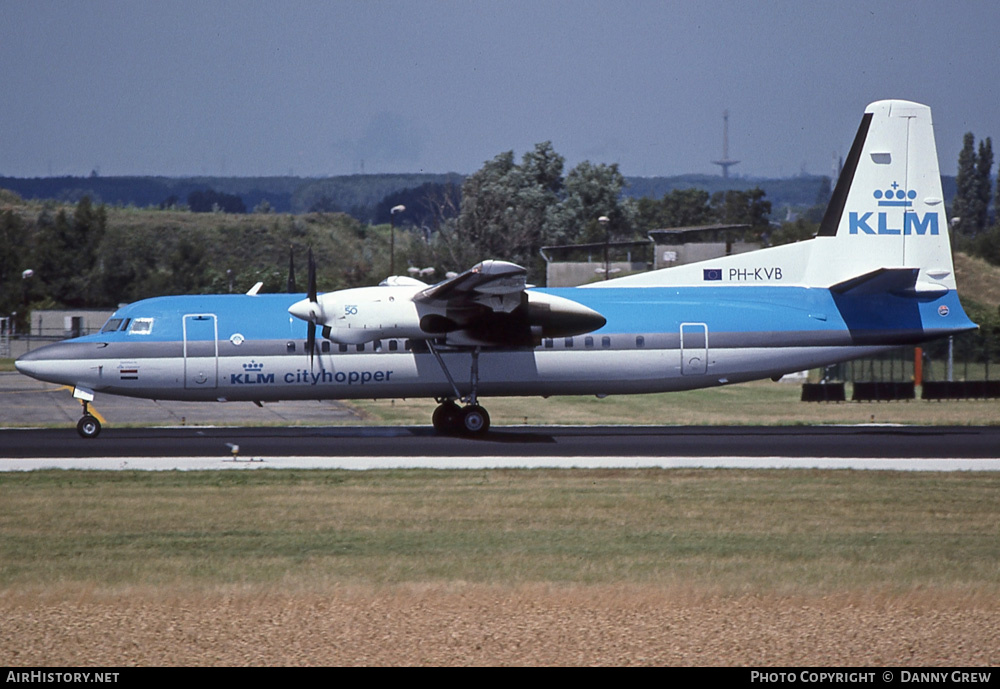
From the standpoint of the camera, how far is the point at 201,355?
23.9 meters

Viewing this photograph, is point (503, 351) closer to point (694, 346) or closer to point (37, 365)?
point (694, 346)

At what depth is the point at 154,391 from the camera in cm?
2411

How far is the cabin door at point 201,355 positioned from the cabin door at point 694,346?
1074cm

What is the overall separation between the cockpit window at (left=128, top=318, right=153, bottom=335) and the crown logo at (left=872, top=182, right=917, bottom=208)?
1748cm

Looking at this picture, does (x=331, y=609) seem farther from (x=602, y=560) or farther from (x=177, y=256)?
(x=177, y=256)

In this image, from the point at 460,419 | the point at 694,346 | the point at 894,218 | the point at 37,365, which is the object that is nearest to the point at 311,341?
the point at 460,419

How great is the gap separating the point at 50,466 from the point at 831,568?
14.6 metres

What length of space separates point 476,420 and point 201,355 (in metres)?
6.45

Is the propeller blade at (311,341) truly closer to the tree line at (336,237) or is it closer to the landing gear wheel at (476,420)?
the landing gear wheel at (476,420)

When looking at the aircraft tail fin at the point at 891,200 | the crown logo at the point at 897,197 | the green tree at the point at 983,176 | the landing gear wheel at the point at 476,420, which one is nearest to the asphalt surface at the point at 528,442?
the landing gear wheel at the point at 476,420

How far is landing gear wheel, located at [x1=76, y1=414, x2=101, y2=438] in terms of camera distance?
24250 millimetres

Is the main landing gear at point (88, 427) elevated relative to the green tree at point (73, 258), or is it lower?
lower

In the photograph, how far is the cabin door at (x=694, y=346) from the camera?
2450cm

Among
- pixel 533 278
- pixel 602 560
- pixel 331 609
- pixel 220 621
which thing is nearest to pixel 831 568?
pixel 602 560
